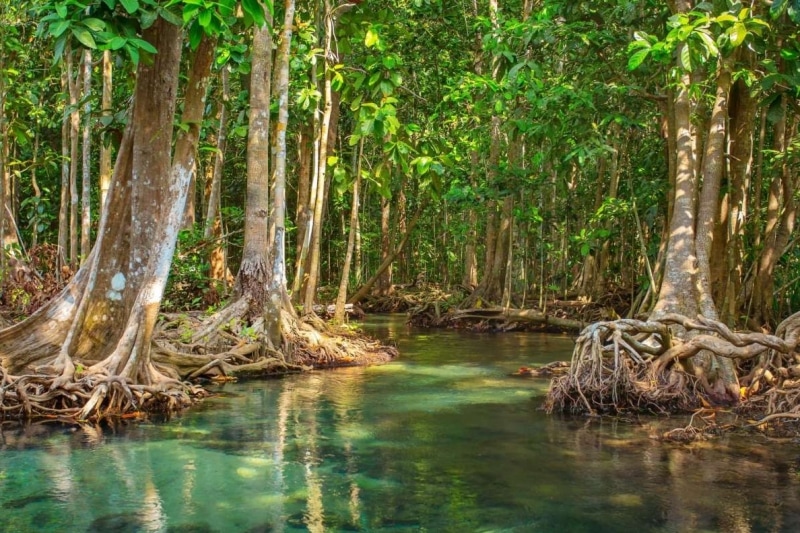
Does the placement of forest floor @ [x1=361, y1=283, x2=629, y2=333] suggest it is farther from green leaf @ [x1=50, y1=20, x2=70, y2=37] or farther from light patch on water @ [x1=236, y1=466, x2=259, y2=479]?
green leaf @ [x1=50, y1=20, x2=70, y2=37]

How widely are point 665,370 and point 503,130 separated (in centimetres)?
685

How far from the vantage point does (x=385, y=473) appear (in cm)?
610

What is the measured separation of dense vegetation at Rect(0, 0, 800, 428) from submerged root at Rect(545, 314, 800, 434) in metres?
0.05

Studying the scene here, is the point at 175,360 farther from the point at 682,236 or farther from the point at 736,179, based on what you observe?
the point at 736,179

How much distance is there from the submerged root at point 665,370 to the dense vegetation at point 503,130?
5 centimetres

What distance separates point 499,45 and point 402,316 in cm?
1397

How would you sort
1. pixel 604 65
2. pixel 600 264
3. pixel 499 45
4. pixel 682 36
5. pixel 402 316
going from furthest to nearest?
pixel 402 316, pixel 600 264, pixel 604 65, pixel 499 45, pixel 682 36

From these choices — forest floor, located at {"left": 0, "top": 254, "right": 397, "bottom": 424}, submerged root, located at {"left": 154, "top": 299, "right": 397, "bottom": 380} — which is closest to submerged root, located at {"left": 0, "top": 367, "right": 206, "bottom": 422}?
forest floor, located at {"left": 0, "top": 254, "right": 397, "bottom": 424}

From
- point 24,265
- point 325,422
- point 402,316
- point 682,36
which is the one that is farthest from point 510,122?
point 402,316

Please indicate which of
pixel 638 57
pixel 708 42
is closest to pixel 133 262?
pixel 638 57

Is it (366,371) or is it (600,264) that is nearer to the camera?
(366,371)

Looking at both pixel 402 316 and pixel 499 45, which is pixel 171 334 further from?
pixel 402 316

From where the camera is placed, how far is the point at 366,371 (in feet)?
38.5

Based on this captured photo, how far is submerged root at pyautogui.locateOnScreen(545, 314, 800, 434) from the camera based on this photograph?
8.34 metres
